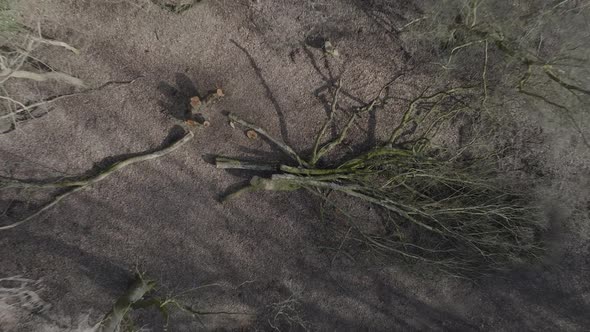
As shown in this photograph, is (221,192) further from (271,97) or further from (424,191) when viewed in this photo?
(424,191)

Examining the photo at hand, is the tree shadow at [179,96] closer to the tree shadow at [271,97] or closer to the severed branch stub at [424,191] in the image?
the severed branch stub at [424,191]

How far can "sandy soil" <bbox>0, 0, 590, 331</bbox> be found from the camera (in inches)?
135

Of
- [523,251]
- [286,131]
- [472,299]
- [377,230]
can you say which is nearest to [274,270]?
[377,230]

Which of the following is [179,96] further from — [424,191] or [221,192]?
[424,191]

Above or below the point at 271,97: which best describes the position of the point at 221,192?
below

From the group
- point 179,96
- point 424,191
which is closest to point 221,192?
point 179,96

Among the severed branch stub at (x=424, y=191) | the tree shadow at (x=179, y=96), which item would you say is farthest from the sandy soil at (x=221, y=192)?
the severed branch stub at (x=424, y=191)

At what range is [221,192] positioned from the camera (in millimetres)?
3561

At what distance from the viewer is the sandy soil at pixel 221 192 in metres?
3.42

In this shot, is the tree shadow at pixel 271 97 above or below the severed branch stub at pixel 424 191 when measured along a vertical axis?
above

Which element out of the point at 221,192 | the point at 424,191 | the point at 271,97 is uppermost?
the point at 271,97

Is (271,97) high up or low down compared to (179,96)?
down

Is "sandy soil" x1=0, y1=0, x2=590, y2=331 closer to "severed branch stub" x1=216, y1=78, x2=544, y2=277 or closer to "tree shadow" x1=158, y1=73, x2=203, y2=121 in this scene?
"tree shadow" x1=158, y1=73, x2=203, y2=121

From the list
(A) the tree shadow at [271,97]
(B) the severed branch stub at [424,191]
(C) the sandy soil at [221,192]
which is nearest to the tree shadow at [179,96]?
(C) the sandy soil at [221,192]
